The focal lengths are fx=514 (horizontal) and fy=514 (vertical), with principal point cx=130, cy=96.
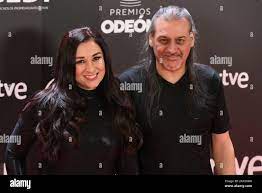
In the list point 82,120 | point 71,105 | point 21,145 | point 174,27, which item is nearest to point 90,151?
point 82,120

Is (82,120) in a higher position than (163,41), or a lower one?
lower

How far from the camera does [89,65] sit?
147 inches

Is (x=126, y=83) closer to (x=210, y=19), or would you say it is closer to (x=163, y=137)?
(x=163, y=137)

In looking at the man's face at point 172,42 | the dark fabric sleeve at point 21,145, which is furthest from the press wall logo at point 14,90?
the man's face at point 172,42

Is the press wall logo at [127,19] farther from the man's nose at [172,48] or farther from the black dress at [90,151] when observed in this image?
the black dress at [90,151]

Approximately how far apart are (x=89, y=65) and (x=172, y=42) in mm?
625

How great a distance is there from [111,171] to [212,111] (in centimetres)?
86

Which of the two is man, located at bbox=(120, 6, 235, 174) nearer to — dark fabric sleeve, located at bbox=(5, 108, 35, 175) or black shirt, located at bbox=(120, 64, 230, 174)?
black shirt, located at bbox=(120, 64, 230, 174)

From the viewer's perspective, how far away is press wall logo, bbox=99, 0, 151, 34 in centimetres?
378

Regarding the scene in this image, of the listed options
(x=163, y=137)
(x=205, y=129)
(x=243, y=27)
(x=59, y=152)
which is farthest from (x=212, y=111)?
(x=59, y=152)

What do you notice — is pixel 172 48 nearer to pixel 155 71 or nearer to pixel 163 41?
pixel 163 41

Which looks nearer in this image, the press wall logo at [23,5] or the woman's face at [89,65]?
the woman's face at [89,65]

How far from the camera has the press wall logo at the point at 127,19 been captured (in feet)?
12.4

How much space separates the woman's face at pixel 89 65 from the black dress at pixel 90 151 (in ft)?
0.23
